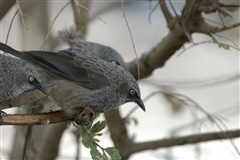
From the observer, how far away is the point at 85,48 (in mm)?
4586

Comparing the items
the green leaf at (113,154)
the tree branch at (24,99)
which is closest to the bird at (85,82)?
the tree branch at (24,99)

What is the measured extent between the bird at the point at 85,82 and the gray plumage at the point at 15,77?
0.08 meters

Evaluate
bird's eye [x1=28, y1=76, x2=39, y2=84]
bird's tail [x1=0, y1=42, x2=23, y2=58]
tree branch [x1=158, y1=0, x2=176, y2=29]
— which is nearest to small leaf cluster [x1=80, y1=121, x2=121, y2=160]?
bird's eye [x1=28, y1=76, x2=39, y2=84]

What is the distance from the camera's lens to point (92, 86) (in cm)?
332

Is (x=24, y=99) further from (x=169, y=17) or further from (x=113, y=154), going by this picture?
(x=169, y=17)

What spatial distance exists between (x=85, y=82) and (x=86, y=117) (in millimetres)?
365

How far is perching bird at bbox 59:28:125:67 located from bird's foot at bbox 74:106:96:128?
53.2 inches

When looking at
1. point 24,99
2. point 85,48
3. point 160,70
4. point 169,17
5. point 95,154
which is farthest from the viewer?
point 160,70

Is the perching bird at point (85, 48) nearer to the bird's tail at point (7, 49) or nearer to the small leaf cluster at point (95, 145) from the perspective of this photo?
the bird's tail at point (7, 49)

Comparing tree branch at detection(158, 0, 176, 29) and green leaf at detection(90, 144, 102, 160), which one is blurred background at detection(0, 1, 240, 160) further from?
green leaf at detection(90, 144, 102, 160)

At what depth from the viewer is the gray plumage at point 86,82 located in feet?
10.6

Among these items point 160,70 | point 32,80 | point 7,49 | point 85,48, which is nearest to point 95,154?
point 32,80

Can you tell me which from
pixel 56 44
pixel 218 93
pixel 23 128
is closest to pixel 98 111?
pixel 23 128

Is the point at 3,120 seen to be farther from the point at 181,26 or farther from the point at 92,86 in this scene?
the point at 181,26
